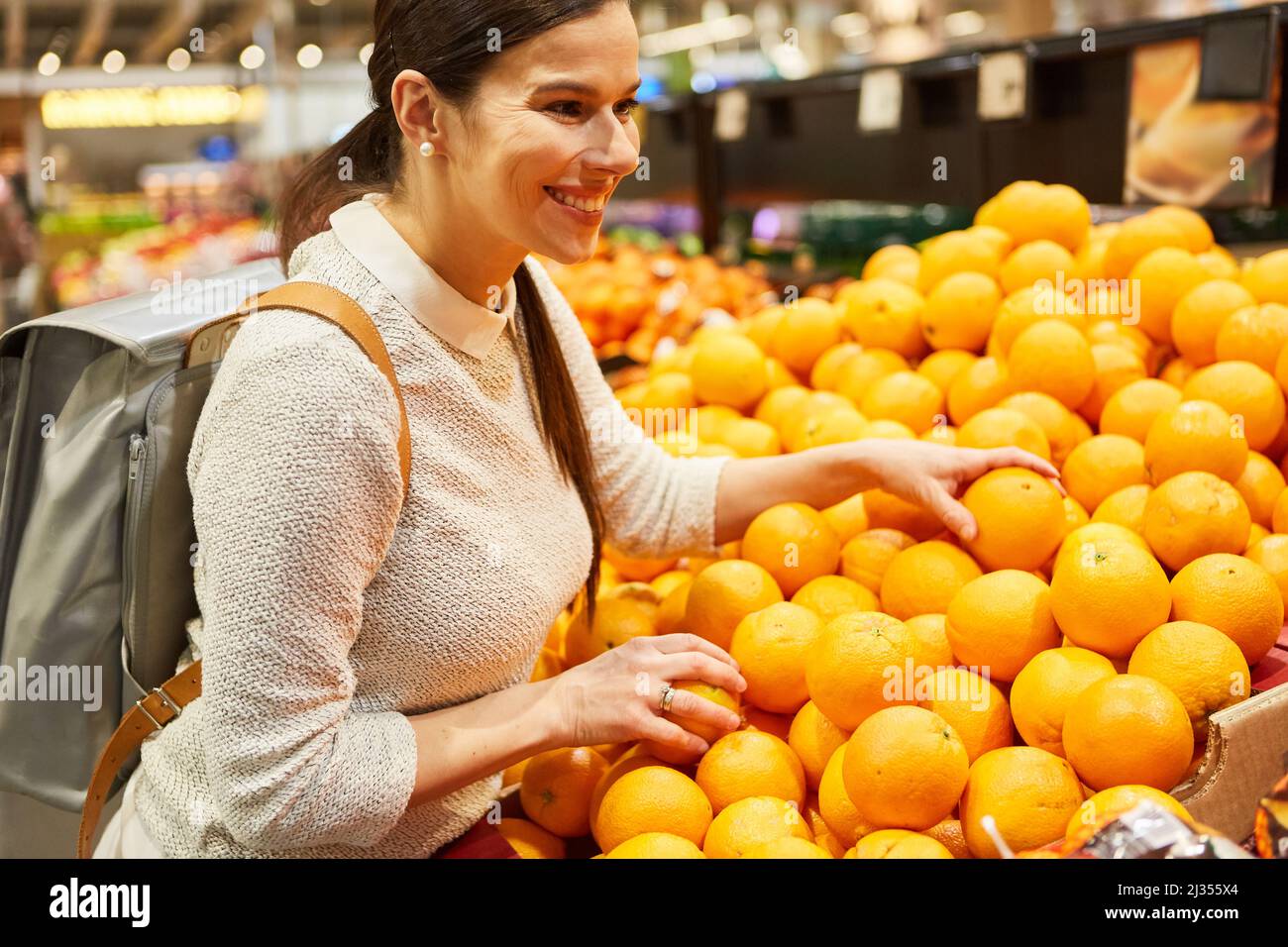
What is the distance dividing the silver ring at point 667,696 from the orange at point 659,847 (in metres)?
0.18

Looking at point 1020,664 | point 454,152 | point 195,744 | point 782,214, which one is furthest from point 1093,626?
point 782,214

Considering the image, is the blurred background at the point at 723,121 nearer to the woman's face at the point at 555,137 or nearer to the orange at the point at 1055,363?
the woman's face at the point at 555,137

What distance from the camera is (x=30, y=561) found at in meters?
1.54

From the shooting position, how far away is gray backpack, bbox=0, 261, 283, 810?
58.2 inches

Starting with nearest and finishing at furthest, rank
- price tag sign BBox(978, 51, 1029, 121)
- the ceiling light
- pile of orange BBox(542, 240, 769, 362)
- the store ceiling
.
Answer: price tag sign BBox(978, 51, 1029, 121)
pile of orange BBox(542, 240, 769, 362)
the store ceiling
the ceiling light

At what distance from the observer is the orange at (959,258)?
7.54 ft

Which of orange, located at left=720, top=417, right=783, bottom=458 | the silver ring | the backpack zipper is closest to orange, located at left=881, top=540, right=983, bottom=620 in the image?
the silver ring

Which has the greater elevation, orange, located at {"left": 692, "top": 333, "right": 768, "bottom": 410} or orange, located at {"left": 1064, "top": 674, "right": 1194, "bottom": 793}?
orange, located at {"left": 692, "top": 333, "right": 768, "bottom": 410}

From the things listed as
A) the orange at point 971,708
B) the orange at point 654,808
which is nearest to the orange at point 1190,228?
the orange at point 971,708

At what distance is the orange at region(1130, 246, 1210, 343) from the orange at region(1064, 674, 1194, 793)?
1.03 m

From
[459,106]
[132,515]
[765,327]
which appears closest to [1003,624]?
[459,106]

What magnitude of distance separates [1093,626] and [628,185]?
4708 millimetres

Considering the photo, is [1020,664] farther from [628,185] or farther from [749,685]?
[628,185]

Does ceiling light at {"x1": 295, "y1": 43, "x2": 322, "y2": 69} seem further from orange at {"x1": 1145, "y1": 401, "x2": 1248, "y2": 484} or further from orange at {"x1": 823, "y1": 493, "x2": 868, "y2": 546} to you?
orange at {"x1": 1145, "y1": 401, "x2": 1248, "y2": 484}
